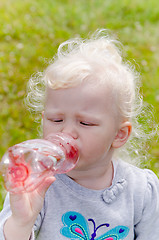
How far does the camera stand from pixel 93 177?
7.34 feet

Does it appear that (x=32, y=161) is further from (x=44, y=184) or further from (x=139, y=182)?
(x=139, y=182)

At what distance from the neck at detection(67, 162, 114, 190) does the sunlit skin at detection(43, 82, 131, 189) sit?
52 millimetres

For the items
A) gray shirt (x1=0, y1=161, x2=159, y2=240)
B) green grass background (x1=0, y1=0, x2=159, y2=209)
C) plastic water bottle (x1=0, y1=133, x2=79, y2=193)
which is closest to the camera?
plastic water bottle (x1=0, y1=133, x2=79, y2=193)

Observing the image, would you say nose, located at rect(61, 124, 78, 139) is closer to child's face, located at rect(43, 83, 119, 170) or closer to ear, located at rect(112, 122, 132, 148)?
child's face, located at rect(43, 83, 119, 170)

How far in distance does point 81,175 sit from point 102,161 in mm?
124

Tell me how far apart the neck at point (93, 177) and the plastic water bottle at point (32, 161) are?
0.85ft

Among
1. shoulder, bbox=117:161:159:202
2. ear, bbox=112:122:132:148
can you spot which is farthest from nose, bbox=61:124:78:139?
shoulder, bbox=117:161:159:202

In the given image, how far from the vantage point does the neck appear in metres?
2.19

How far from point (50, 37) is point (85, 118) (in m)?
3.75

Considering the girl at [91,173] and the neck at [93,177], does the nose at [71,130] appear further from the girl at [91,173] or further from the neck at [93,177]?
the neck at [93,177]

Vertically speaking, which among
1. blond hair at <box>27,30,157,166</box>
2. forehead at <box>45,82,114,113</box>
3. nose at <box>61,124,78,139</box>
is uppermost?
blond hair at <box>27,30,157,166</box>

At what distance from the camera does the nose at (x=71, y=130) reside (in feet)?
6.47

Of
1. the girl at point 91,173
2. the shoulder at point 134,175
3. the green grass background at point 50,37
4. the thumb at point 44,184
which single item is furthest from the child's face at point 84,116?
the green grass background at point 50,37

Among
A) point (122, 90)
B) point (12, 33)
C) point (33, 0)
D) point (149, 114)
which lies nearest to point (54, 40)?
point (12, 33)
